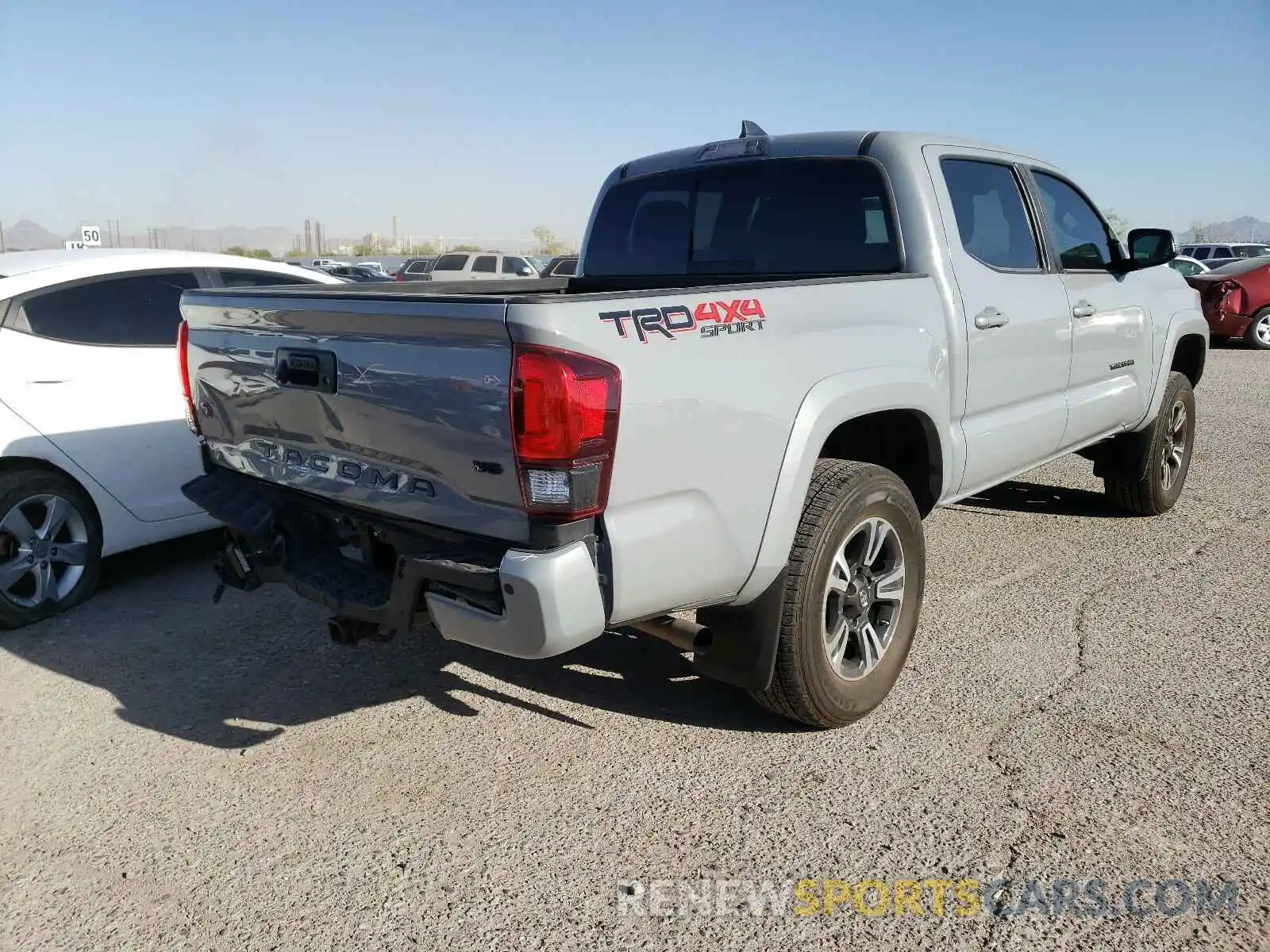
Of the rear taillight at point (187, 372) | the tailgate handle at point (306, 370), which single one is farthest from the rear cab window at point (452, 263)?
the tailgate handle at point (306, 370)

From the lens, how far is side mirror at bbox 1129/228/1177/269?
16.3 feet

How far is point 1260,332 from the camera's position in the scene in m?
16.3

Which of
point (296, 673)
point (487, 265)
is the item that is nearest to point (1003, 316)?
point (296, 673)

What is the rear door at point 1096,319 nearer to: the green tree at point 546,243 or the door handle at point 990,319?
the door handle at point 990,319

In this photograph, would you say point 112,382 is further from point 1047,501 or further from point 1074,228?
point 1047,501

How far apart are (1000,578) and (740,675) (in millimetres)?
2368

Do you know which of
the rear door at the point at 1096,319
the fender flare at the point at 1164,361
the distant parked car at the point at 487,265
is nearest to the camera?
the rear door at the point at 1096,319

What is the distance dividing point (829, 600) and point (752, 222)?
176 centimetres

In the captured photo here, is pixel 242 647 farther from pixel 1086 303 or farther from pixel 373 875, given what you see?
pixel 1086 303

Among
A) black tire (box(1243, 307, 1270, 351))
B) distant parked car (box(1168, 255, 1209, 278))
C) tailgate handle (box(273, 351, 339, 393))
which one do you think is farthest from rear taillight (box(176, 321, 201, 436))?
distant parked car (box(1168, 255, 1209, 278))

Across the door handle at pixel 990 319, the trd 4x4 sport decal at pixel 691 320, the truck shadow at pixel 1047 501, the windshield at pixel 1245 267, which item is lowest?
the truck shadow at pixel 1047 501

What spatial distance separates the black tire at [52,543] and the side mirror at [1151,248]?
522 cm

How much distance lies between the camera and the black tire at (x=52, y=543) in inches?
169

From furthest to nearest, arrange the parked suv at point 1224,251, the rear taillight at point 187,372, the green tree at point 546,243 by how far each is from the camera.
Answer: the green tree at point 546,243
the parked suv at point 1224,251
the rear taillight at point 187,372
